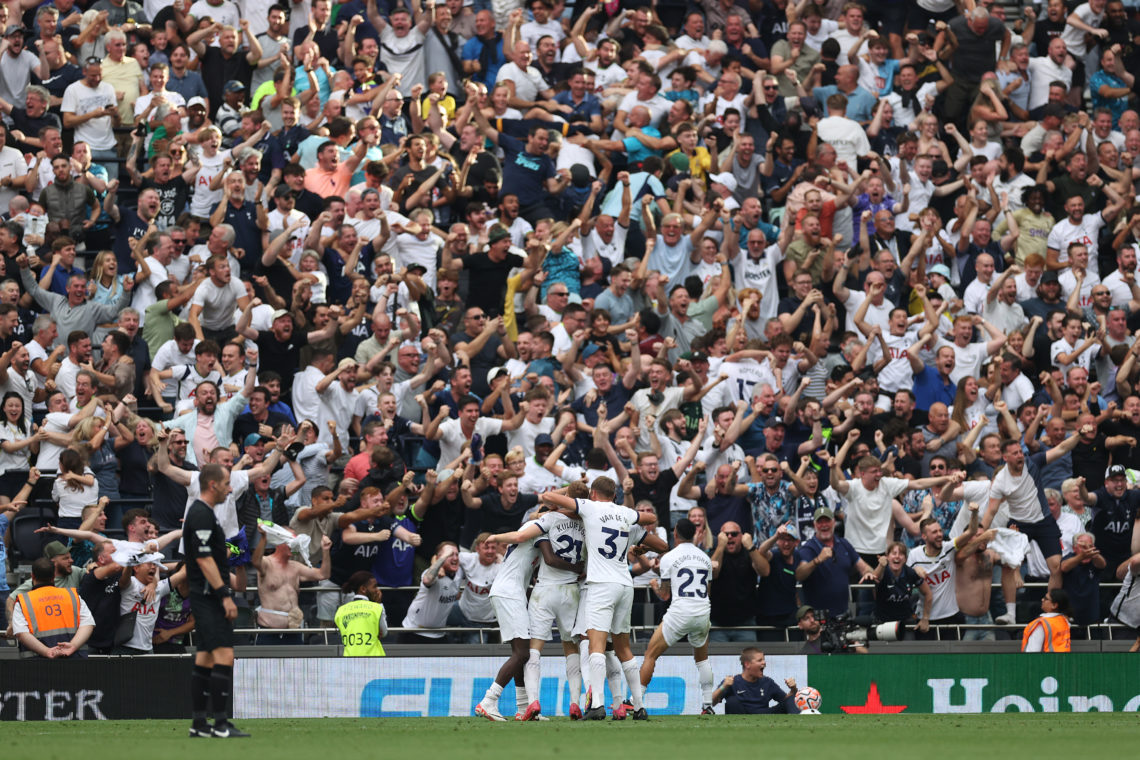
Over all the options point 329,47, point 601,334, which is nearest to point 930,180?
point 601,334

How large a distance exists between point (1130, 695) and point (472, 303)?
29.8 ft

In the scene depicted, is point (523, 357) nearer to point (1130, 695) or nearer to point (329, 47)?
point (329, 47)

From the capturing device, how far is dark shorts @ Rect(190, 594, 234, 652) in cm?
1420

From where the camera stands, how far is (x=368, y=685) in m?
18.7

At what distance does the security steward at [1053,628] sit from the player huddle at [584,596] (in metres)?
4.26

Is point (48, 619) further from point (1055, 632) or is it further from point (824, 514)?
point (1055, 632)

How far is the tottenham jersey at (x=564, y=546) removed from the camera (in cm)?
1686

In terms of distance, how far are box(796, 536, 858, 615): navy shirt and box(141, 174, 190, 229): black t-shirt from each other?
879cm

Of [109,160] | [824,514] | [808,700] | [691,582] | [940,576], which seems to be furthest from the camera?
[109,160]

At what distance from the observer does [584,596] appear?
16.8 metres

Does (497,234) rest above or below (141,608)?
above

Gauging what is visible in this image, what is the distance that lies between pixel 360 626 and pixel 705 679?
3.51 m

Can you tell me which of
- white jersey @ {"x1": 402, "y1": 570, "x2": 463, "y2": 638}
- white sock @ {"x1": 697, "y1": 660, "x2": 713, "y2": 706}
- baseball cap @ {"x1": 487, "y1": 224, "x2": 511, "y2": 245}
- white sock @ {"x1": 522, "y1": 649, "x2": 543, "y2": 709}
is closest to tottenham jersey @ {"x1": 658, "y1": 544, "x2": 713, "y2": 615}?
white sock @ {"x1": 697, "y1": 660, "x2": 713, "y2": 706}

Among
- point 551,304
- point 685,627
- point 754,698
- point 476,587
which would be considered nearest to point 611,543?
point 685,627
